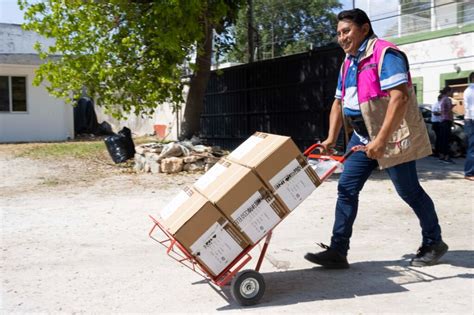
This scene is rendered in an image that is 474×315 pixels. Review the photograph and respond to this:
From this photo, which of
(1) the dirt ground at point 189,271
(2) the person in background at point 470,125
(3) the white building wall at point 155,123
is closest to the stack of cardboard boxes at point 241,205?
(1) the dirt ground at point 189,271

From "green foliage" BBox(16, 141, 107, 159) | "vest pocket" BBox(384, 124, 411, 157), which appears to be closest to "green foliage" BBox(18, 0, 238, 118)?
"green foliage" BBox(16, 141, 107, 159)

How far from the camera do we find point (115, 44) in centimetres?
1113

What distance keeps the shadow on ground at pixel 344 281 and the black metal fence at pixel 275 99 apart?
6.57 m

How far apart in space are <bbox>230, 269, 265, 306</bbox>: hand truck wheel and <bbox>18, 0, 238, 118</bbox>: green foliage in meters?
6.96

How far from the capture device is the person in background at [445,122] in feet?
42.2

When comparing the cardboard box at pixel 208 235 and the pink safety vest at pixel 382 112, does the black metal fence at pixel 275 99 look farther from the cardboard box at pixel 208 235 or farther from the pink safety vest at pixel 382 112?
the cardboard box at pixel 208 235

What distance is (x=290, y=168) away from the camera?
3.87 metres

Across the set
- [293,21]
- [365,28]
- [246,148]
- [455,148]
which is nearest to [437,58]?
[455,148]

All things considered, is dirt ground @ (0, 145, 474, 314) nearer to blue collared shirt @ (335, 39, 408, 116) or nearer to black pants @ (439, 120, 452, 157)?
blue collared shirt @ (335, 39, 408, 116)

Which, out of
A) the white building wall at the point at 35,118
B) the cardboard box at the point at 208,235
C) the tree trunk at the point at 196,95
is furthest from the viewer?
the white building wall at the point at 35,118

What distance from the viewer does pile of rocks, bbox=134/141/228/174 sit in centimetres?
1073

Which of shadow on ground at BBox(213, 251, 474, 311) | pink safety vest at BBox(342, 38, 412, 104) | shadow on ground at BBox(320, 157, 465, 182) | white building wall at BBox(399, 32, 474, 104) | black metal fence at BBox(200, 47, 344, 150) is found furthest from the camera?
white building wall at BBox(399, 32, 474, 104)

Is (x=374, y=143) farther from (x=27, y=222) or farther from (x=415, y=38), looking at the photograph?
(x=415, y=38)

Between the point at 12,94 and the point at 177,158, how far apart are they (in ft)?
38.8
